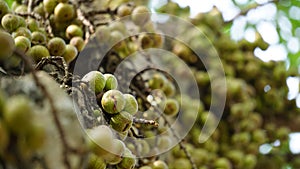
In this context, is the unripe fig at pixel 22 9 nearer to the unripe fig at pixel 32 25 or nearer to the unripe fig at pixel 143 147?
the unripe fig at pixel 32 25

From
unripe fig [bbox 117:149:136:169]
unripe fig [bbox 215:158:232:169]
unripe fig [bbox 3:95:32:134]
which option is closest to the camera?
unripe fig [bbox 3:95:32:134]

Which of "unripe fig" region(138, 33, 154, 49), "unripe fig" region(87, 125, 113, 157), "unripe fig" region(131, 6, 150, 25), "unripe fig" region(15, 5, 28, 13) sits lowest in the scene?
"unripe fig" region(87, 125, 113, 157)

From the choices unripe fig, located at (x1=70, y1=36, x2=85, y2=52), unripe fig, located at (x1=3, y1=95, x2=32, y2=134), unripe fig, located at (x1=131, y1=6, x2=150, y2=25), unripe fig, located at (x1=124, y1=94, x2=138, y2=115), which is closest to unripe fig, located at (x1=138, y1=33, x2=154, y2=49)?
unripe fig, located at (x1=131, y1=6, x2=150, y2=25)

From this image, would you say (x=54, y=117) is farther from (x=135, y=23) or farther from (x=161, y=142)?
(x=135, y=23)

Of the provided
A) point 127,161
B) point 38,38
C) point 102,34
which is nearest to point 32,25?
point 38,38

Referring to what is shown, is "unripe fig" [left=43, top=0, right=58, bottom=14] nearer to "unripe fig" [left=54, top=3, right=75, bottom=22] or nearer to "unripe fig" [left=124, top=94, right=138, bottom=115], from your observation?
"unripe fig" [left=54, top=3, right=75, bottom=22]

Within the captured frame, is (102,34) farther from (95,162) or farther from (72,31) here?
(95,162)
